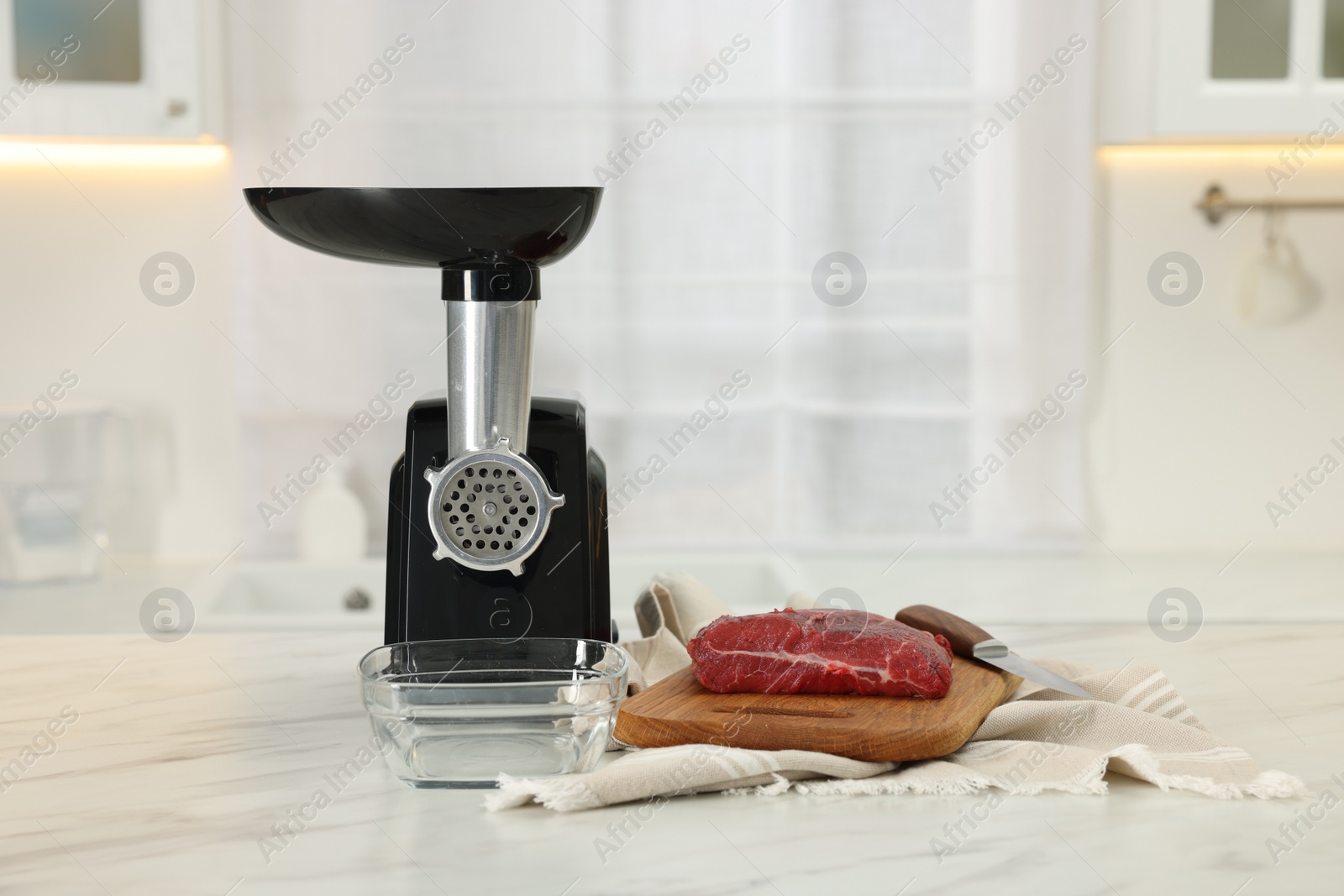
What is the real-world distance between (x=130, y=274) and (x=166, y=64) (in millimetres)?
360

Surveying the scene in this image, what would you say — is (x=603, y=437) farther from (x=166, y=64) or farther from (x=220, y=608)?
(x=166, y=64)

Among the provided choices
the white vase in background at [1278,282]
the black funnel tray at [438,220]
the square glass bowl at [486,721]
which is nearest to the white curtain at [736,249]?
the white vase in background at [1278,282]

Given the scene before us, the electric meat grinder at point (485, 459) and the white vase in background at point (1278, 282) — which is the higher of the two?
the white vase in background at point (1278, 282)

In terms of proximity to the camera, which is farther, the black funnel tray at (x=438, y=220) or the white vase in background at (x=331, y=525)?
the white vase in background at (x=331, y=525)

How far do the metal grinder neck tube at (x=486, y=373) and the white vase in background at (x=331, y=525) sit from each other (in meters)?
1.15

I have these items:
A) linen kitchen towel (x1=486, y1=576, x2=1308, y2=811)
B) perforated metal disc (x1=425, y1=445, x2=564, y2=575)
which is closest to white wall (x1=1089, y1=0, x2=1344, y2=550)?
linen kitchen towel (x1=486, y1=576, x2=1308, y2=811)

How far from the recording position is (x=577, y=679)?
0.73 m

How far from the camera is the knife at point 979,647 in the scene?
841mm

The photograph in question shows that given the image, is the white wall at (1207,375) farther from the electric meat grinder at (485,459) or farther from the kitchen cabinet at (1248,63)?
the electric meat grinder at (485,459)

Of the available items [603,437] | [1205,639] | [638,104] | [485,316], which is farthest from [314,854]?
[638,104]

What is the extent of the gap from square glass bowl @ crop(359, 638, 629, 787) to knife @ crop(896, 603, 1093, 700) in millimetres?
286

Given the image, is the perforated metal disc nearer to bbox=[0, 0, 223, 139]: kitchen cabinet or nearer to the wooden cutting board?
the wooden cutting board

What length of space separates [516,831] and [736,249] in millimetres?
1428

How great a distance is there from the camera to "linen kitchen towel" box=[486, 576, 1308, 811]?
0.70m
